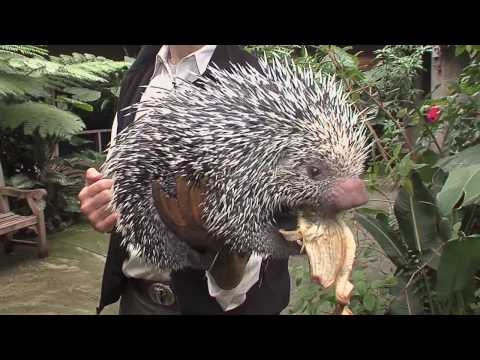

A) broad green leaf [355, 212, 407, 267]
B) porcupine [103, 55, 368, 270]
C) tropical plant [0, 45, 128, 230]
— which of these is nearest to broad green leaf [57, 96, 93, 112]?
tropical plant [0, 45, 128, 230]

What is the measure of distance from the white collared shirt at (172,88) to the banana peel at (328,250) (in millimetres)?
106

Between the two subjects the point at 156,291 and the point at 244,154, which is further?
the point at 156,291

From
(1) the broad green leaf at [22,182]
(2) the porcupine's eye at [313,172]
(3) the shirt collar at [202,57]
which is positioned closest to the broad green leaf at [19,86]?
(1) the broad green leaf at [22,182]

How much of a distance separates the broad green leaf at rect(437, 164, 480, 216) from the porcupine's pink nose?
10.8 inches

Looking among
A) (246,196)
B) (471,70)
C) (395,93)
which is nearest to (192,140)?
(246,196)

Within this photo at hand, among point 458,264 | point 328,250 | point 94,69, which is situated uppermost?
point 94,69

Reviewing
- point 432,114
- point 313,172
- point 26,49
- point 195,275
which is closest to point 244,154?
point 313,172

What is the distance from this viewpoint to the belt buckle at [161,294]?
812 millimetres

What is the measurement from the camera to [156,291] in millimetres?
826

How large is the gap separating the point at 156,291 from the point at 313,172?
0.37 meters

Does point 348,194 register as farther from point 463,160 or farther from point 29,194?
point 29,194

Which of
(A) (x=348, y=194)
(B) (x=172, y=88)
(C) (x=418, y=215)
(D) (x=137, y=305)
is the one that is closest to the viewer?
(A) (x=348, y=194)

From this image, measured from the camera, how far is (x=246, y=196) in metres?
0.67
